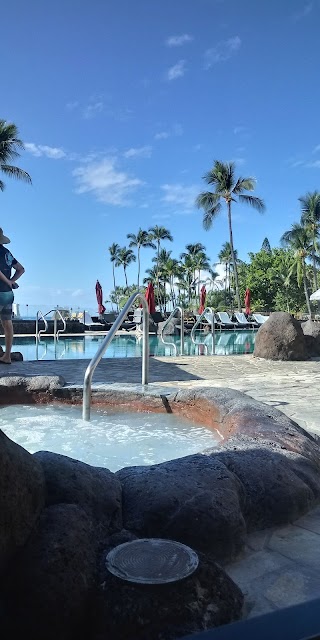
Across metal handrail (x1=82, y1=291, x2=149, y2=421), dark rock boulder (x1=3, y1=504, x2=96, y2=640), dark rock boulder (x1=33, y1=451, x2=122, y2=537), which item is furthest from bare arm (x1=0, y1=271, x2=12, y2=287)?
dark rock boulder (x1=3, y1=504, x2=96, y2=640)

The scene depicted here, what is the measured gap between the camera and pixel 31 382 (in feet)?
15.9

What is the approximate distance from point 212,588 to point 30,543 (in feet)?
1.72

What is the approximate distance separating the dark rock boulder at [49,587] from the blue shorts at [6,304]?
5224 mm

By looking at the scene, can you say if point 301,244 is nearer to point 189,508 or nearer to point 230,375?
point 230,375

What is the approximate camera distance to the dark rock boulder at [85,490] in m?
1.60

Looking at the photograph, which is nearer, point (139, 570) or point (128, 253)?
point (139, 570)

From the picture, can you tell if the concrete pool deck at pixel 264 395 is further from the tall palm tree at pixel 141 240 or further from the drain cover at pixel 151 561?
the tall palm tree at pixel 141 240

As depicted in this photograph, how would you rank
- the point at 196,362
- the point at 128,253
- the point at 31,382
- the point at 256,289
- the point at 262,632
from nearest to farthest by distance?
the point at 262,632, the point at 31,382, the point at 196,362, the point at 256,289, the point at 128,253

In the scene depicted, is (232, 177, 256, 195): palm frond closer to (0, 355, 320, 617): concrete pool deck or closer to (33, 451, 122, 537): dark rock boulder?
(0, 355, 320, 617): concrete pool deck

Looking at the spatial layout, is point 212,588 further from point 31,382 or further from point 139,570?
point 31,382

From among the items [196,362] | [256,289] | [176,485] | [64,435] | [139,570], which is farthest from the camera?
[256,289]

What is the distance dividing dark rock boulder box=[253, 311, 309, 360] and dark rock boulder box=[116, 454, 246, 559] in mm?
7799

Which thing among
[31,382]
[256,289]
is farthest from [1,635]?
[256,289]

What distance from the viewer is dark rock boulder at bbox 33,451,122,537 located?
160 centimetres
